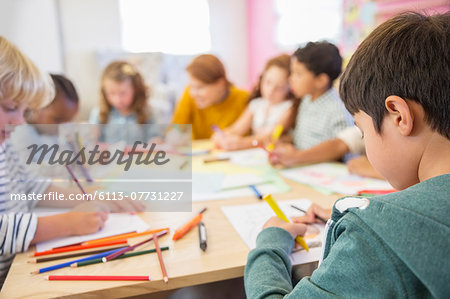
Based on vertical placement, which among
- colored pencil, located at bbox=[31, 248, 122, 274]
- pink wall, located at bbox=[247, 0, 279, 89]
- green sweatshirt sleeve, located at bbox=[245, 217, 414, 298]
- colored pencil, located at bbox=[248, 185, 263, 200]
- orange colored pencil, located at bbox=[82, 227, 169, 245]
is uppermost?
pink wall, located at bbox=[247, 0, 279, 89]

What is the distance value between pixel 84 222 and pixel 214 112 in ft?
4.44

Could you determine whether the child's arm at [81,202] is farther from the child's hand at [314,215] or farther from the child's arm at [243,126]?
the child's arm at [243,126]

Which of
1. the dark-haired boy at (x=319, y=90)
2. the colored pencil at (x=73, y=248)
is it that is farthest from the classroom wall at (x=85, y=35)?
the colored pencil at (x=73, y=248)

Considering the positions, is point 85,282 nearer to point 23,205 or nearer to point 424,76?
point 23,205

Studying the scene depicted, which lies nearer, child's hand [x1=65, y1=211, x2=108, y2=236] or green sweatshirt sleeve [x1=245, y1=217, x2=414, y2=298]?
green sweatshirt sleeve [x1=245, y1=217, x2=414, y2=298]

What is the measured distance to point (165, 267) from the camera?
602 millimetres

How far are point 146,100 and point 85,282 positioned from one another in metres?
1.56

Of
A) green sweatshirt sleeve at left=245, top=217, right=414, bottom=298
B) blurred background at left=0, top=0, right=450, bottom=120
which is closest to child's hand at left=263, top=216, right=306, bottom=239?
green sweatshirt sleeve at left=245, top=217, right=414, bottom=298

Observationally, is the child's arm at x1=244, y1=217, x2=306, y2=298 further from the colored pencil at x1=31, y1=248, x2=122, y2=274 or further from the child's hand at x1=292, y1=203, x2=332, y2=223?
the colored pencil at x1=31, y1=248, x2=122, y2=274

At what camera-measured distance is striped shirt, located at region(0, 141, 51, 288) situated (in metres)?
0.67

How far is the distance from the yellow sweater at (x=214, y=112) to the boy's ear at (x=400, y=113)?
61.3 inches

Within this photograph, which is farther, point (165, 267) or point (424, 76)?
point (165, 267)

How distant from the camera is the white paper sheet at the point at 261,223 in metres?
0.63

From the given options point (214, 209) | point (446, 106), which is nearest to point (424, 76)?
point (446, 106)
